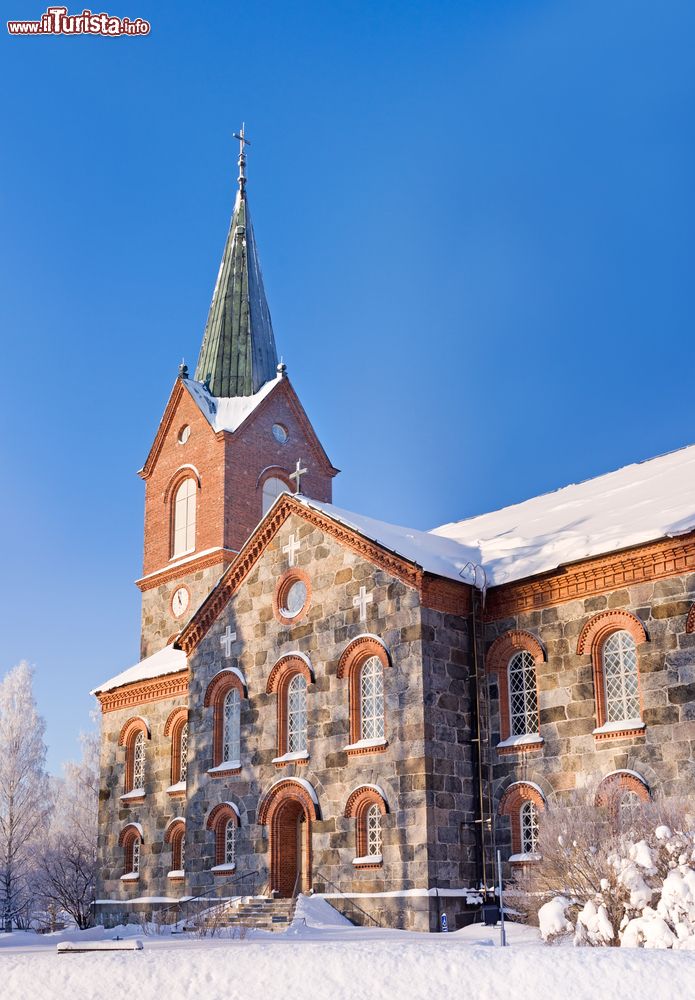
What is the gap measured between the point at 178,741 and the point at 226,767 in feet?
18.0

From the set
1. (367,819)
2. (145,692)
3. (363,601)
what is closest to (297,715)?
(367,819)

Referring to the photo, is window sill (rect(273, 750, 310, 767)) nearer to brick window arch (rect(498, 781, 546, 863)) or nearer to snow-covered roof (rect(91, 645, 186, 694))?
brick window arch (rect(498, 781, 546, 863))

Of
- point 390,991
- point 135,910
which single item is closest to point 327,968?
point 390,991

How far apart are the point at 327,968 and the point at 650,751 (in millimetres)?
10080

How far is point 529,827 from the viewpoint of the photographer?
22141 millimetres

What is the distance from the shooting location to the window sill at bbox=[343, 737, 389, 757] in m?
22.8

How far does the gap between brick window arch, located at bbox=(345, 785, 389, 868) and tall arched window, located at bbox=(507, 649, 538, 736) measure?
122 inches

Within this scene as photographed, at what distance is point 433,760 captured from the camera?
22047 mm

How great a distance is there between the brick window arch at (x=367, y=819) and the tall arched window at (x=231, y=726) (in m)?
4.64

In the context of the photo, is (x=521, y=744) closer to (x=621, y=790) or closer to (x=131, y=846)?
(x=621, y=790)

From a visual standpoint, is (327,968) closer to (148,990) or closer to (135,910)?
(148,990)

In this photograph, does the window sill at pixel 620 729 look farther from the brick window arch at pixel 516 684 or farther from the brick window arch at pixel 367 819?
the brick window arch at pixel 367 819

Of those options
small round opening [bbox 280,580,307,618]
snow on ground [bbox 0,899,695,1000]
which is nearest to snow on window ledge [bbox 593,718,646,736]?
small round opening [bbox 280,580,307,618]

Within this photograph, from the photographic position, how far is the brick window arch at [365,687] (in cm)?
2334
